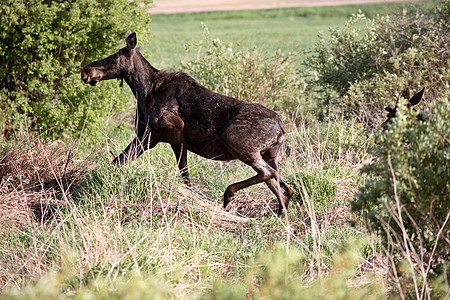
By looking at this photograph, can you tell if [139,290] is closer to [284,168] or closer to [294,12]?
[284,168]

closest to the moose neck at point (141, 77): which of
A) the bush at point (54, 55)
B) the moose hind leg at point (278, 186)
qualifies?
the moose hind leg at point (278, 186)

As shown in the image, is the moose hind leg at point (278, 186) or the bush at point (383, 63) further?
the bush at point (383, 63)

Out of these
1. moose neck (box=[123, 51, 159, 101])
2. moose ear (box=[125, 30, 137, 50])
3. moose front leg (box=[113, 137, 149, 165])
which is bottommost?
moose front leg (box=[113, 137, 149, 165])

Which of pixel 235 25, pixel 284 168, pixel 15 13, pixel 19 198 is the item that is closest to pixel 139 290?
pixel 19 198

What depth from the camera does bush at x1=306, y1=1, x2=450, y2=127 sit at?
9430mm

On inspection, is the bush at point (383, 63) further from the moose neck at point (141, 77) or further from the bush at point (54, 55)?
the bush at point (54, 55)

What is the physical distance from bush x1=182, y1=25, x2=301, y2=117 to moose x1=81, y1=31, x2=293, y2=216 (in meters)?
4.43

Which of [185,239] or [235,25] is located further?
[235,25]

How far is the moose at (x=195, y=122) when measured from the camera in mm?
6195

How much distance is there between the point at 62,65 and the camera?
9.72 meters

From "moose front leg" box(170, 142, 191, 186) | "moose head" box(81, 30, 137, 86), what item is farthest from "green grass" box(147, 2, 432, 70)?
"moose front leg" box(170, 142, 191, 186)

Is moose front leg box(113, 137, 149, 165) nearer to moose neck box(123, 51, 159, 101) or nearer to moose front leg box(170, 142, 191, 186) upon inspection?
moose front leg box(170, 142, 191, 186)

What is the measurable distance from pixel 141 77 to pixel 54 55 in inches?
132

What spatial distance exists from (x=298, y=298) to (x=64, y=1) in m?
7.49
